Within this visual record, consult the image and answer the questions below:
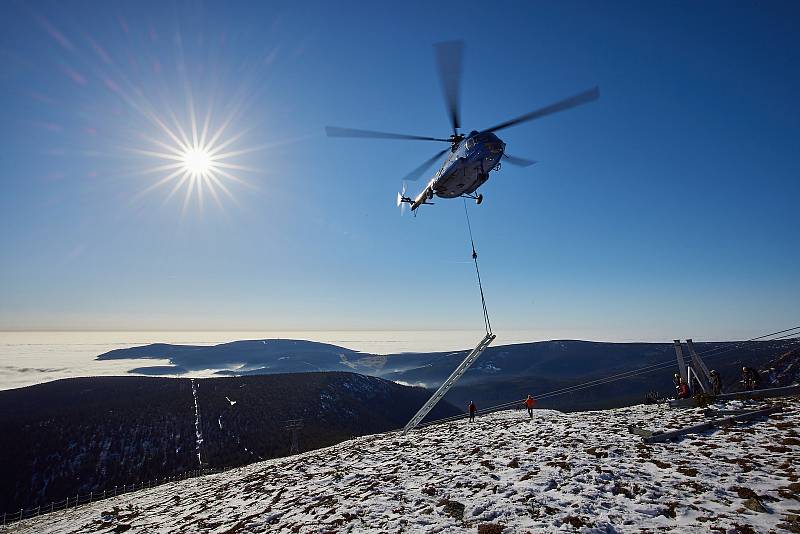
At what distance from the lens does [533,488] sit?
1210 centimetres

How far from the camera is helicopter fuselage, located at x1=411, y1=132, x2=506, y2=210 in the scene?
23344mm

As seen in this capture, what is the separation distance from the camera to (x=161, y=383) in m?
129

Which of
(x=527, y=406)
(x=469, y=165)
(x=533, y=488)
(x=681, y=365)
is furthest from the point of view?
(x=527, y=406)

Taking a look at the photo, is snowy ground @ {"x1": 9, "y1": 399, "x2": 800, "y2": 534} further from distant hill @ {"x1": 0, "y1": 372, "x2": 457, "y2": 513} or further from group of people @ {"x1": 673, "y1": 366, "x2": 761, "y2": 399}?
distant hill @ {"x1": 0, "y1": 372, "x2": 457, "y2": 513}

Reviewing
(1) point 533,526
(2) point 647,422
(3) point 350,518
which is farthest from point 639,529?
(2) point 647,422

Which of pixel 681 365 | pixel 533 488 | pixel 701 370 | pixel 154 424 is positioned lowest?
pixel 154 424

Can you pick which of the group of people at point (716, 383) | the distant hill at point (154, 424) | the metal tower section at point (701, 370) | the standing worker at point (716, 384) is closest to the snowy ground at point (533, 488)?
the group of people at point (716, 383)

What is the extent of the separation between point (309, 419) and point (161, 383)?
69.1 meters

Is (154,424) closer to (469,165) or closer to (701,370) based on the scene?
(469,165)

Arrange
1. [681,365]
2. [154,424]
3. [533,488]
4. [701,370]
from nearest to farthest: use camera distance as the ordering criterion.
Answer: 1. [533,488]
2. [701,370]
3. [681,365]
4. [154,424]

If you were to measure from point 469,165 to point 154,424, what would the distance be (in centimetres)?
10476

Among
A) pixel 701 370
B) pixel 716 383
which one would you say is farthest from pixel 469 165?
pixel 716 383

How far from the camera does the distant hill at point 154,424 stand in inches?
2682

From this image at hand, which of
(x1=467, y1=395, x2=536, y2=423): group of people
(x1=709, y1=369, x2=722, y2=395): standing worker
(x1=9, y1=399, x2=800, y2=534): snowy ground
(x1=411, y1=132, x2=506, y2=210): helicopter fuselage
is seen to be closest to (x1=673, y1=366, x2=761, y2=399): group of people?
(x1=709, y1=369, x2=722, y2=395): standing worker
